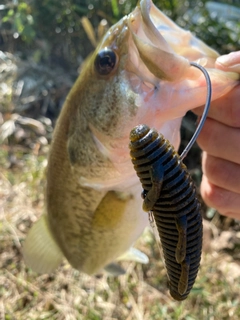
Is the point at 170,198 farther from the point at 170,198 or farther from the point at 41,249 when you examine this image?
the point at 41,249

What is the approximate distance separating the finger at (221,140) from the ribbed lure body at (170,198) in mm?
467

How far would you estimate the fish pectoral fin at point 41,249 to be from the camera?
1560mm

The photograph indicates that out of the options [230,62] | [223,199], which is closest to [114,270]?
[223,199]

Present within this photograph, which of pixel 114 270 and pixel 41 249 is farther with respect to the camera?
pixel 114 270

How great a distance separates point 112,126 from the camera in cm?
115

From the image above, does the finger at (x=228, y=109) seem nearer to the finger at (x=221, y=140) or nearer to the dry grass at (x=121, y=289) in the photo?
the finger at (x=221, y=140)

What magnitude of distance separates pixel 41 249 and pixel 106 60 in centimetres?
81

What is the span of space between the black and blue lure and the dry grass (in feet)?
3.71

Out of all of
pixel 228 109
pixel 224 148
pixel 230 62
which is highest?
pixel 230 62

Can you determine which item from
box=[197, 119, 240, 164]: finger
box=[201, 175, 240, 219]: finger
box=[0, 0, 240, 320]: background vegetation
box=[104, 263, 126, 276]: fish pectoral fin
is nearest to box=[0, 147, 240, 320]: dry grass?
box=[0, 0, 240, 320]: background vegetation

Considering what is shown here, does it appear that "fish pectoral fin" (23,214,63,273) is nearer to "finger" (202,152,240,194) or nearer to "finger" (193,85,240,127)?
"finger" (202,152,240,194)

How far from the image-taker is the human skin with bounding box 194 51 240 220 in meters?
1.11

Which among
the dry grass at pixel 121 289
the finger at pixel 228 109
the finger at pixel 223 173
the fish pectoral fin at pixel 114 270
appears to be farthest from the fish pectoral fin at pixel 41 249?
the finger at pixel 228 109

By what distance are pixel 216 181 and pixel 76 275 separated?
1.05 metres
